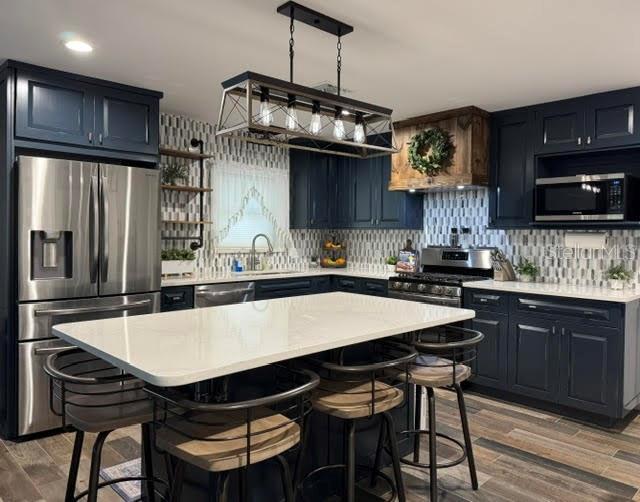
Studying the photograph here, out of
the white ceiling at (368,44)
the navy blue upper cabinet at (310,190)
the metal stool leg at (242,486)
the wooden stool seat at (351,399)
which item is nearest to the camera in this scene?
the metal stool leg at (242,486)

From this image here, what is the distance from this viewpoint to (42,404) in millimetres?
3367

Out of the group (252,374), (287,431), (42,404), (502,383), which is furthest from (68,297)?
(502,383)

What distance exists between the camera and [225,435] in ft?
5.47

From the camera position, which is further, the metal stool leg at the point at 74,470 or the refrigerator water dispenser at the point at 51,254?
the refrigerator water dispenser at the point at 51,254

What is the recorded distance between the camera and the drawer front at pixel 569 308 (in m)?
3.52

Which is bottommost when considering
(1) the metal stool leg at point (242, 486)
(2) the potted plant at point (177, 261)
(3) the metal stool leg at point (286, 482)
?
(1) the metal stool leg at point (242, 486)

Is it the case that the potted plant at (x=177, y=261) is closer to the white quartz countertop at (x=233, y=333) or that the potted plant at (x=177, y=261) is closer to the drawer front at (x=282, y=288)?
the drawer front at (x=282, y=288)

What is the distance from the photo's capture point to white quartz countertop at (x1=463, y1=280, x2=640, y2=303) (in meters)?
3.54

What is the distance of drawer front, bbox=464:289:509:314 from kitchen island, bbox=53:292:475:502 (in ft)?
4.78

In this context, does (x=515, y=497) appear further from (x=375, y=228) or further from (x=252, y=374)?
(x=375, y=228)

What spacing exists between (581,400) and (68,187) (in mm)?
3869

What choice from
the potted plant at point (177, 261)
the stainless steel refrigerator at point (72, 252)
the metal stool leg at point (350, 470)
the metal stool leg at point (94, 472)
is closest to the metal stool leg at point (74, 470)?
the metal stool leg at point (94, 472)

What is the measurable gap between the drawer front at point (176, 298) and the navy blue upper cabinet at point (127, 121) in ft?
3.69

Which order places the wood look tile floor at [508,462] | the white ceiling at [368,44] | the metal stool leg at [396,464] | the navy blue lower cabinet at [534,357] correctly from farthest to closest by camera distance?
the navy blue lower cabinet at [534,357]
the wood look tile floor at [508,462]
the white ceiling at [368,44]
the metal stool leg at [396,464]
